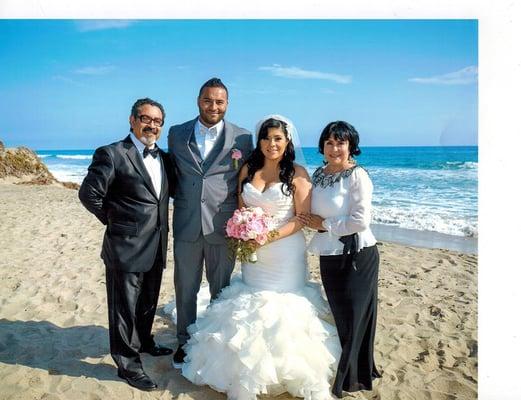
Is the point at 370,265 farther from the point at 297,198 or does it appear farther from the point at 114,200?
the point at 114,200

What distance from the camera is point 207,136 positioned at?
10.2ft

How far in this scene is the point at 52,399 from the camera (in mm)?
2787

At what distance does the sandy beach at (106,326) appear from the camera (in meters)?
2.96

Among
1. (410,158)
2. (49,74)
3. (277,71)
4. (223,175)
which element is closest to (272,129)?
(223,175)

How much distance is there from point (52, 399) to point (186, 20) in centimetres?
249

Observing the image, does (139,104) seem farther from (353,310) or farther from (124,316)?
(353,310)

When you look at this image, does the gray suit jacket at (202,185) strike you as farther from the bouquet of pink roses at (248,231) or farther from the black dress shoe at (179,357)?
the black dress shoe at (179,357)

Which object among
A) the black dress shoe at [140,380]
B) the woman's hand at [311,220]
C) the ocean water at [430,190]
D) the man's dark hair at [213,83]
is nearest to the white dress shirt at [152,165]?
the man's dark hair at [213,83]

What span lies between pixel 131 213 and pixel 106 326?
1.42 metres

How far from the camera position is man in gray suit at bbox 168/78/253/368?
3.03 m

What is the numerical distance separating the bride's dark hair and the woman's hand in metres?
0.16

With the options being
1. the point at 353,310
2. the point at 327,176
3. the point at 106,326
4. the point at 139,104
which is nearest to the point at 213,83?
the point at 139,104

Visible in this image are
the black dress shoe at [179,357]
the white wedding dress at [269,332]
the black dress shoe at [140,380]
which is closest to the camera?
the white wedding dress at [269,332]

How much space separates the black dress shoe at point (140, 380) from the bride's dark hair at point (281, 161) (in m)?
1.31
